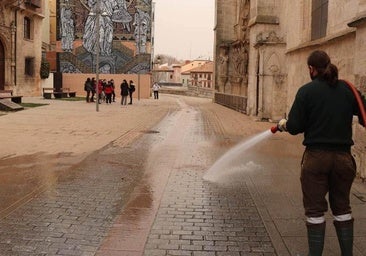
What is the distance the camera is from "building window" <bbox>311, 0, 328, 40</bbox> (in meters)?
13.7

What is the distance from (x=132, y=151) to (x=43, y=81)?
32.3 meters

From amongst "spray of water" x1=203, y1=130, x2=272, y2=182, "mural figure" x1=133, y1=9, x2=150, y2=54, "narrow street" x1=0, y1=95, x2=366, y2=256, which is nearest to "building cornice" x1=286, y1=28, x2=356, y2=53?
"narrow street" x1=0, y1=95, x2=366, y2=256

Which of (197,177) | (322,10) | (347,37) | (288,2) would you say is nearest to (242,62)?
(288,2)

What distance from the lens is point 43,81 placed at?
136 feet

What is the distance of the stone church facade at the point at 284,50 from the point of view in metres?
9.59

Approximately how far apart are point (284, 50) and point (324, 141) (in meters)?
17.0

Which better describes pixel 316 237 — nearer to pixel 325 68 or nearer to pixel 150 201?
pixel 325 68

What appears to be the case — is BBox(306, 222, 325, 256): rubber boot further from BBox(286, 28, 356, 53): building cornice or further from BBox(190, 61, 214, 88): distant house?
BBox(190, 61, 214, 88): distant house

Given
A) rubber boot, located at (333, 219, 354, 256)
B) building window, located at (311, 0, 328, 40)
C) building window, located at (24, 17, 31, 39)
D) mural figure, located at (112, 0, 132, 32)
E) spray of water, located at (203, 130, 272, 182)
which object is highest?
mural figure, located at (112, 0, 132, 32)

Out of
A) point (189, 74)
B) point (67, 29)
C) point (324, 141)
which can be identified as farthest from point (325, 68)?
point (189, 74)

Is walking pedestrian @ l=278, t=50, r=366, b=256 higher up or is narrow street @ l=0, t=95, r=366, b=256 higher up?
walking pedestrian @ l=278, t=50, r=366, b=256

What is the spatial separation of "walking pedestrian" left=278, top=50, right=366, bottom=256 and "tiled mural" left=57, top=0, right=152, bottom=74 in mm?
41554

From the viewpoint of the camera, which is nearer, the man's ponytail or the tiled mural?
the man's ponytail

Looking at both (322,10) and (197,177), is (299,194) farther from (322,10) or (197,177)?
(322,10)
